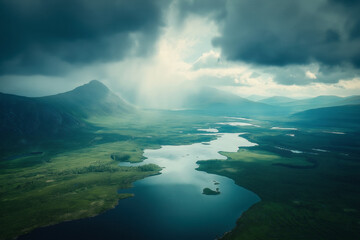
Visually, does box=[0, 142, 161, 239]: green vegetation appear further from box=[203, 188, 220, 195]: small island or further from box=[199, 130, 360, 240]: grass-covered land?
box=[199, 130, 360, 240]: grass-covered land

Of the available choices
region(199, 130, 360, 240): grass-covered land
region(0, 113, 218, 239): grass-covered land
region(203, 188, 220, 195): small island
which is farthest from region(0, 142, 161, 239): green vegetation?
region(199, 130, 360, 240): grass-covered land

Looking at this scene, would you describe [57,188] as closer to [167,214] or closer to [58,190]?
[58,190]

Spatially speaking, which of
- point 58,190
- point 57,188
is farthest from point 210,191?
point 57,188

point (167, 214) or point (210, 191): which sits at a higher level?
point (210, 191)

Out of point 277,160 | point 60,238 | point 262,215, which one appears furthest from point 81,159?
point 277,160

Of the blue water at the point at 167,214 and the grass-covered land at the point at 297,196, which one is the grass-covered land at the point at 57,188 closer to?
the blue water at the point at 167,214

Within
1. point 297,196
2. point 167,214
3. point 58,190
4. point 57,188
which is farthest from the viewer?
point 57,188
